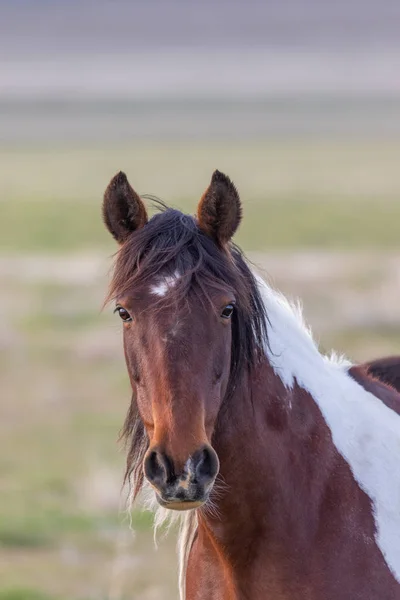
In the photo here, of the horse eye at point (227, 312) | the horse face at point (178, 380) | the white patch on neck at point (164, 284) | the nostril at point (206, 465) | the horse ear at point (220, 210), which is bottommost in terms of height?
the nostril at point (206, 465)

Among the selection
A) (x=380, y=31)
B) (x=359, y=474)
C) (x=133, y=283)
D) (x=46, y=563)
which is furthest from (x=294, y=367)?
(x=380, y=31)

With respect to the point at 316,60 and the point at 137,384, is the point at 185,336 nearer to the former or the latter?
the point at 137,384

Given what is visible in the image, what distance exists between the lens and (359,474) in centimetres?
389

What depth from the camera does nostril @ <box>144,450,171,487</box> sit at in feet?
10.8

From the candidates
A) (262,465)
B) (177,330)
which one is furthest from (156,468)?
(262,465)

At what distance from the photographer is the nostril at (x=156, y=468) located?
3299mm

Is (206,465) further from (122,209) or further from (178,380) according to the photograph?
(122,209)

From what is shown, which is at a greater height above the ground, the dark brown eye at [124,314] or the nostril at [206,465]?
the dark brown eye at [124,314]

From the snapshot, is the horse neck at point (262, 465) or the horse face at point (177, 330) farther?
the horse neck at point (262, 465)

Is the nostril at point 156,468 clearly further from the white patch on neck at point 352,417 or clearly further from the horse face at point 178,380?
the white patch on neck at point 352,417

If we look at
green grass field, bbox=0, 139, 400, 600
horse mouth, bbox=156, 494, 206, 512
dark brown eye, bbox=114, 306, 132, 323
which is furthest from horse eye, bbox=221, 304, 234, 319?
green grass field, bbox=0, 139, 400, 600

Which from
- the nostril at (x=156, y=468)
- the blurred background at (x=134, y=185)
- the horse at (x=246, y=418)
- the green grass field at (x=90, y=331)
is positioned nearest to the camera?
the nostril at (x=156, y=468)

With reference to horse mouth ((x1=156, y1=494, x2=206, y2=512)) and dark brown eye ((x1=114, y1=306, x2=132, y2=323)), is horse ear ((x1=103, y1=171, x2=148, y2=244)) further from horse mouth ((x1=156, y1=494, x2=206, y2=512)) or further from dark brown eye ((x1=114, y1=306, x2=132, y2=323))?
horse mouth ((x1=156, y1=494, x2=206, y2=512))

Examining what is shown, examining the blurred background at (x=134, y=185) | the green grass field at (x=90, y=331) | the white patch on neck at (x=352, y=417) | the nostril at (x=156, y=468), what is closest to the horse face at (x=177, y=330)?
the nostril at (x=156, y=468)
